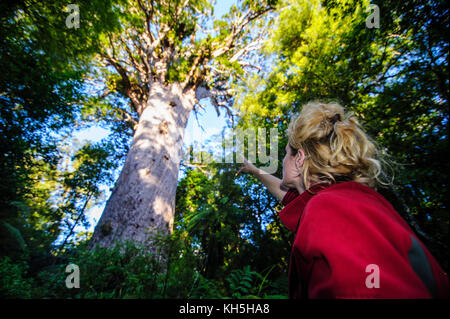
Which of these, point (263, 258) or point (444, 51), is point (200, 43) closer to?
point (444, 51)

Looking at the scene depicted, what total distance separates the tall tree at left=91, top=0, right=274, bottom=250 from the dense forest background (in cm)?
17

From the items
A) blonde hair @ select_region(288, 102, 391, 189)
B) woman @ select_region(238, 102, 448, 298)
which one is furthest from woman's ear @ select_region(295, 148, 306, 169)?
woman @ select_region(238, 102, 448, 298)

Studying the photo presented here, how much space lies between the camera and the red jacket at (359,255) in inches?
19.8

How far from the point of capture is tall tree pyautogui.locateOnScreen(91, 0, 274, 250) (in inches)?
152

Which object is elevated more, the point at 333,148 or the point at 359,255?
the point at 333,148

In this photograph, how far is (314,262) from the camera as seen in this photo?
2.09 feet

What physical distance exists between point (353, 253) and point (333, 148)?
2.60 feet

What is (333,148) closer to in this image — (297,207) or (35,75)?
(297,207)

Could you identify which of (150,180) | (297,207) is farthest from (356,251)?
(150,180)

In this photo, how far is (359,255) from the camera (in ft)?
1.81

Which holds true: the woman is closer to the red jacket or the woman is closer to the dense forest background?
the red jacket

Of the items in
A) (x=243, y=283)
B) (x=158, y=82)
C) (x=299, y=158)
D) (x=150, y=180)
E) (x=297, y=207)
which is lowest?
(x=243, y=283)

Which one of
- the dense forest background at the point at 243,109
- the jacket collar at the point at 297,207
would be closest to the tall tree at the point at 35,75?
the dense forest background at the point at 243,109

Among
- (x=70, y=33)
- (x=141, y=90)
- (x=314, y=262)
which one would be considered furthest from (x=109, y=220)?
(x=141, y=90)
